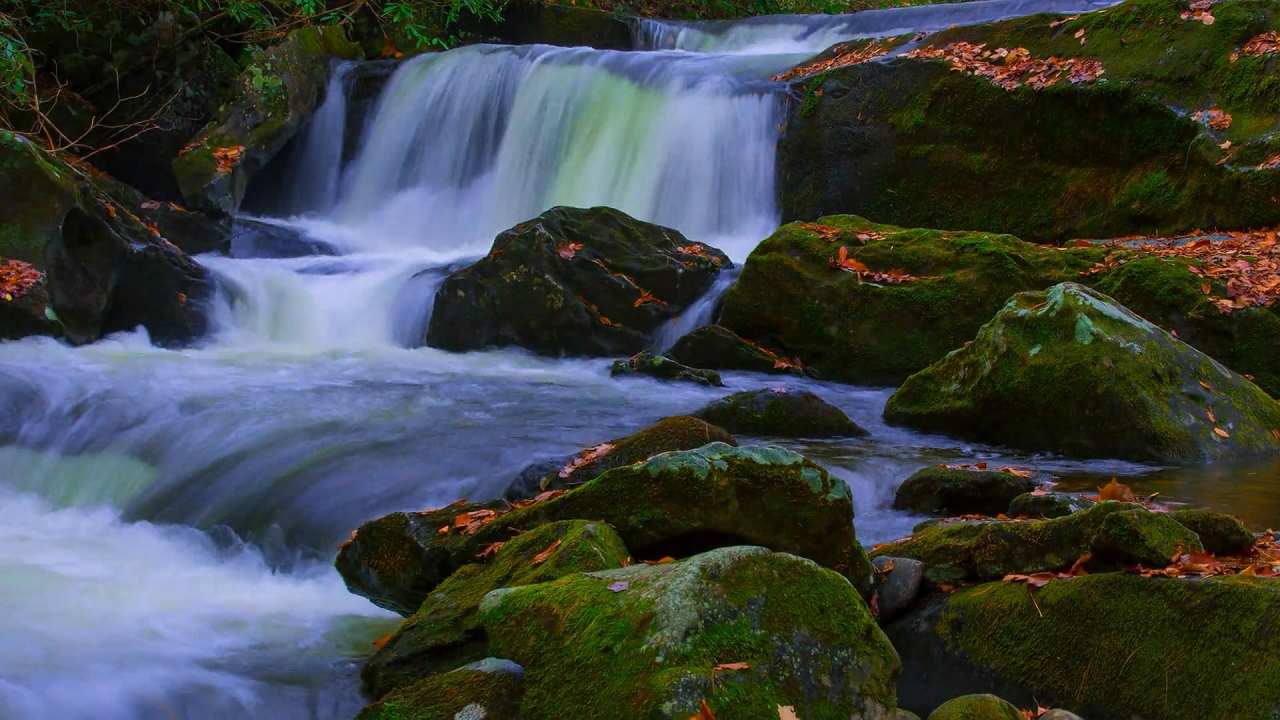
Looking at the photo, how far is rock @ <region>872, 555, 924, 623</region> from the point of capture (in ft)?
12.9

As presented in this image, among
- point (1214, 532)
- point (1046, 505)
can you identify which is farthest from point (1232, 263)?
point (1214, 532)

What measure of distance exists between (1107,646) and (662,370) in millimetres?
6224

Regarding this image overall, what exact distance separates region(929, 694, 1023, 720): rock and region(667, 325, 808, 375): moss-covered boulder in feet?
21.7

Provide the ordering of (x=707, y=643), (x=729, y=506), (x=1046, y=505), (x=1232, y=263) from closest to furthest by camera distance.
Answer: (x=707, y=643), (x=729, y=506), (x=1046, y=505), (x=1232, y=263)

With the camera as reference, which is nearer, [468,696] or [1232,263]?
[468,696]

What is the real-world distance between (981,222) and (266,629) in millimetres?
8991

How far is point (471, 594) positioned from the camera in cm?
377

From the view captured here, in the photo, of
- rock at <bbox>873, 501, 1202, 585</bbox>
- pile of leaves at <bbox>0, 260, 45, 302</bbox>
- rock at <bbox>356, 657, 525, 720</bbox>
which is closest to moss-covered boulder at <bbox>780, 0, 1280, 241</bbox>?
rock at <bbox>873, 501, 1202, 585</bbox>

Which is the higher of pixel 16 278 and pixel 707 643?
pixel 707 643

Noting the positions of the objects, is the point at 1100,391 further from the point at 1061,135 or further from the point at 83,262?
the point at 83,262

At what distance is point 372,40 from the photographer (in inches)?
688

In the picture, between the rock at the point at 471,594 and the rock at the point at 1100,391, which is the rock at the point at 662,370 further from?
the rock at the point at 471,594

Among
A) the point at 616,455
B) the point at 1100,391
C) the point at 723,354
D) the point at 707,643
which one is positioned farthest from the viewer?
the point at 723,354

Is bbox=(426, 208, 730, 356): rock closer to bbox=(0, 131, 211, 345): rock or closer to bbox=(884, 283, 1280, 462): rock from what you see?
bbox=(0, 131, 211, 345): rock
